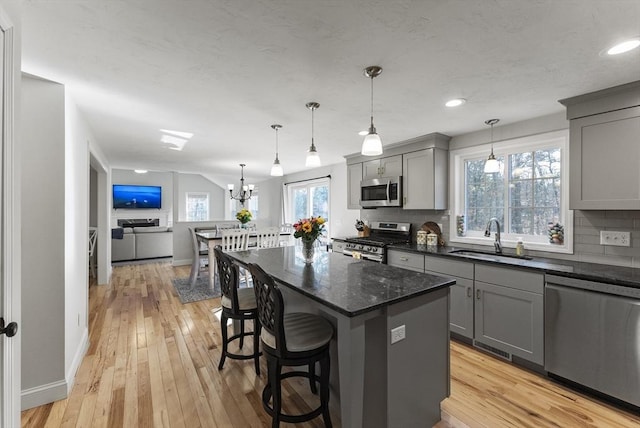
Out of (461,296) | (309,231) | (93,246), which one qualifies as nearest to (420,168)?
(461,296)

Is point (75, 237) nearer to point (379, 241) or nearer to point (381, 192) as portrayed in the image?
point (379, 241)

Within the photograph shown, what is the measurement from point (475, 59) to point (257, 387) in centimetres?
273

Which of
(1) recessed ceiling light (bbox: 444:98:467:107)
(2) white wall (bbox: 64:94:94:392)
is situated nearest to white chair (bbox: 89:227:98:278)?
(2) white wall (bbox: 64:94:94:392)

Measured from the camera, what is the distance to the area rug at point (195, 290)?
4383mm

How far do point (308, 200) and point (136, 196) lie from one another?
658cm

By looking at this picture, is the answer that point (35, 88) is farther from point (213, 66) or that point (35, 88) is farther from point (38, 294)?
point (38, 294)

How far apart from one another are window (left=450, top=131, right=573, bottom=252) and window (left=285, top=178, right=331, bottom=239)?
2822 millimetres

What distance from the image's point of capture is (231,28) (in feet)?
4.88

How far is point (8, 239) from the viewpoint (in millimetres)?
1098

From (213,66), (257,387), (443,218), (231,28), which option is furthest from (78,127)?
(443,218)

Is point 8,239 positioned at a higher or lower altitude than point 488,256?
higher

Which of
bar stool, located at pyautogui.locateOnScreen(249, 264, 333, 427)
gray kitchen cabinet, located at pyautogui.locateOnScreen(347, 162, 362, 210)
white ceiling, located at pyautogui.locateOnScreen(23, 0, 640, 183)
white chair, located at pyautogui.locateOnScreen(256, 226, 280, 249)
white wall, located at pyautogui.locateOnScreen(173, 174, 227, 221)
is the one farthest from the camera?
Result: white wall, located at pyautogui.locateOnScreen(173, 174, 227, 221)

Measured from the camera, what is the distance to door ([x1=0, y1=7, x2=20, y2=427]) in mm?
1063

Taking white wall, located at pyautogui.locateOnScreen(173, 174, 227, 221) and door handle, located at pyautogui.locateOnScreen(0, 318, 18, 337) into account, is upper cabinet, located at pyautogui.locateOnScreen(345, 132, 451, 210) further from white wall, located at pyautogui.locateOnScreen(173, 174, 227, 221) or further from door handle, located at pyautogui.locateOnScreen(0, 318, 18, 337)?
white wall, located at pyautogui.locateOnScreen(173, 174, 227, 221)
